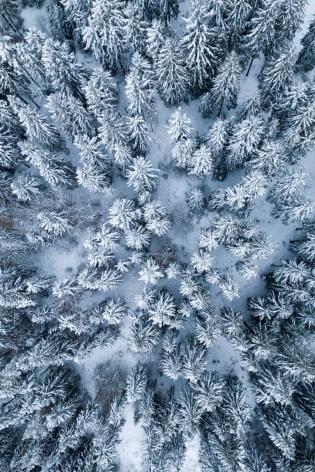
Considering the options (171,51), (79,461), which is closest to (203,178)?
(171,51)

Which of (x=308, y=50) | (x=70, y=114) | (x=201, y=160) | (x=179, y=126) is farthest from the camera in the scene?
(x=308, y=50)

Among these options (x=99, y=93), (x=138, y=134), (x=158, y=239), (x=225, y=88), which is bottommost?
(x=158, y=239)

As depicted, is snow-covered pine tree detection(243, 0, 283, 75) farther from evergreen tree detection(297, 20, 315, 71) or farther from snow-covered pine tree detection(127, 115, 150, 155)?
snow-covered pine tree detection(127, 115, 150, 155)

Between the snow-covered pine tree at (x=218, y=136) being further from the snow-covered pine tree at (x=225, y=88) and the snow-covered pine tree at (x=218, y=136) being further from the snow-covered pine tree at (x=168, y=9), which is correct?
the snow-covered pine tree at (x=168, y=9)

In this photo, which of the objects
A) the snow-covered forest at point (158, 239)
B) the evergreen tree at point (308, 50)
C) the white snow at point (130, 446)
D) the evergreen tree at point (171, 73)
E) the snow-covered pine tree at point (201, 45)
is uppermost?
the evergreen tree at point (308, 50)

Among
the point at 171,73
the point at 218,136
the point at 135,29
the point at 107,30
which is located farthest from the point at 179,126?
the point at 107,30

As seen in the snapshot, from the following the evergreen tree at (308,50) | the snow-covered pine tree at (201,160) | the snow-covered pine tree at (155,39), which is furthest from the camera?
the evergreen tree at (308,50)

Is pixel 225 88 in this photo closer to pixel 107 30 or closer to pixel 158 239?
pixel 107 30

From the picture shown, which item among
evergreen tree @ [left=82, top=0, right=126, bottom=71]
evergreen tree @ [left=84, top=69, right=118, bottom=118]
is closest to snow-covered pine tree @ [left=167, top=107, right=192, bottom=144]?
evergreen tree @ [left=84, top=69, right=118, bottom=118]

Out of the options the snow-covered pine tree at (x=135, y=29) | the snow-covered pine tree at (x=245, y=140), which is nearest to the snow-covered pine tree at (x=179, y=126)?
the snow-covered pine tree at (x=245, y=140)
